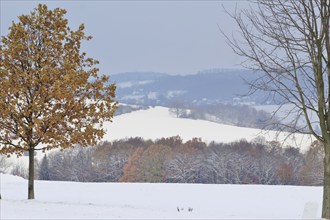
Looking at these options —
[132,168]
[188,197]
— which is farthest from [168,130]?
[188,197]

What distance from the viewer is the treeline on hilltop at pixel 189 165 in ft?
299

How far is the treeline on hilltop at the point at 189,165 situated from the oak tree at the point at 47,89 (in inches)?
2484

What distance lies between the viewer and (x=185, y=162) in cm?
9769

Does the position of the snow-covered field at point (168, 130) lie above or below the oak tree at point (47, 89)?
above

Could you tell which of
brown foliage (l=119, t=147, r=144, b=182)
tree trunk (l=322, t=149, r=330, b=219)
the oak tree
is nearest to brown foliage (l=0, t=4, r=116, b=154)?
the oak tree

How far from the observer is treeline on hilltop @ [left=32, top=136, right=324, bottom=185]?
91062 millimetres

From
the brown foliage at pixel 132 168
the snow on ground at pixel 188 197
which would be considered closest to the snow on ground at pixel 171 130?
the brown foliage at pixel 132 168

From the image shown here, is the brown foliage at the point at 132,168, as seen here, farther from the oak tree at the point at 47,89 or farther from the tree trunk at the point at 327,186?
the tree trunk at the point at 327,186

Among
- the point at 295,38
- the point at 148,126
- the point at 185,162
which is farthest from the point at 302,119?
the point at 148,126

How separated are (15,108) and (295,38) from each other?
38.5ft

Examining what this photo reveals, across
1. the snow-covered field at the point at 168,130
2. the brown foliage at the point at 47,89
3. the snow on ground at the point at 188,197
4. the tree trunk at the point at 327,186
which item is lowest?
the snow on ground at the point at 188,197

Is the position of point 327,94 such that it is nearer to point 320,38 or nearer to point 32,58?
point 320,38

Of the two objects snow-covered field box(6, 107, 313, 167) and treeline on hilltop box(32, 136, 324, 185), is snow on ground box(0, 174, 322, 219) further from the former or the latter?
snow-covered field box(6, 107, 313, 167)

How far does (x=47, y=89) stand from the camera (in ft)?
68.8
